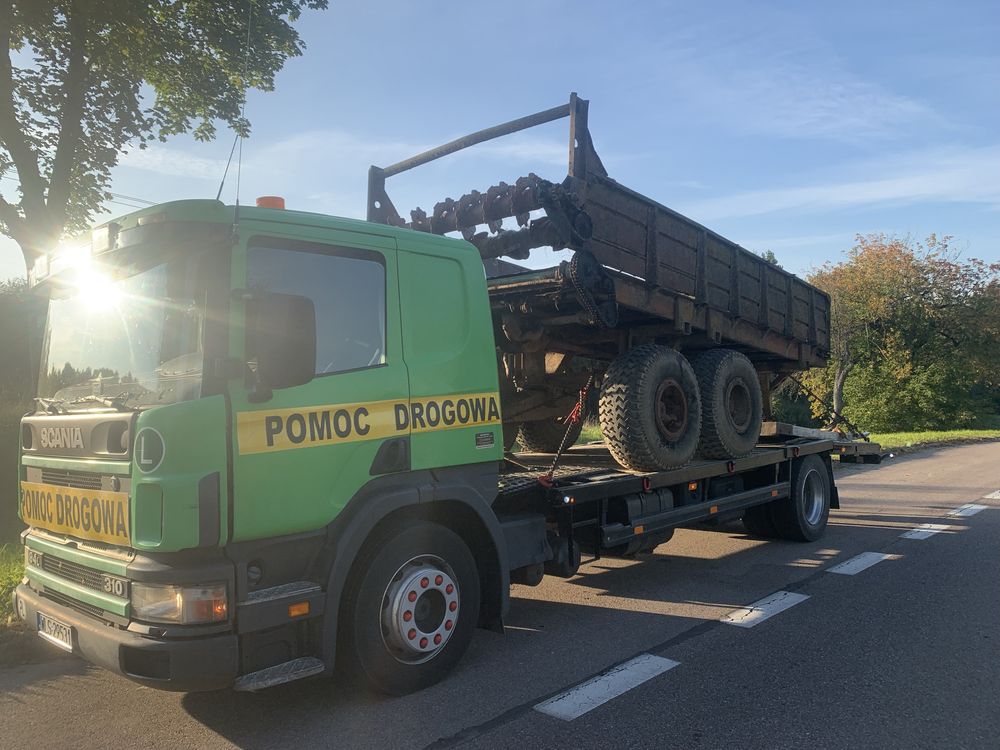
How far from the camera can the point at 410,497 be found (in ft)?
12.8

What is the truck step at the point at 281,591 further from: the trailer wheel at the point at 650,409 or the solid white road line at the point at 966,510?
the solid white road line at the point at 966,510

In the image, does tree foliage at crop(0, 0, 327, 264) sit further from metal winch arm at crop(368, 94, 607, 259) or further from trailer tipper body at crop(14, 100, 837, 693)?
trailer tipper body at crop(14, 100, 837, 693)

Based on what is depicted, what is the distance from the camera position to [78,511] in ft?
11.7

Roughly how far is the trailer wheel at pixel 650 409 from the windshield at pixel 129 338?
3.55 meters

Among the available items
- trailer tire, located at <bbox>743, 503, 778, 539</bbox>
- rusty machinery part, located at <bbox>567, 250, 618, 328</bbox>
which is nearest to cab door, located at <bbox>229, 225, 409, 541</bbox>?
rusty machinery part, located at <bbox>567, 250, 618, 328</bbox>

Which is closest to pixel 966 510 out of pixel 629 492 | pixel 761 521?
pixel 761 521

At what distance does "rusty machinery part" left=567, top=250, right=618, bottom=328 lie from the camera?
18.0 ft

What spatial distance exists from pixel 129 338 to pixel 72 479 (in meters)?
0.73

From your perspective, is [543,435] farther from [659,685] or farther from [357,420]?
[357,420]

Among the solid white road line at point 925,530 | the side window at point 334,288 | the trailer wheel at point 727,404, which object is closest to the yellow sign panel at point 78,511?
the side window at point 334,288

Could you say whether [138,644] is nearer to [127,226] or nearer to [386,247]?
[127,226]

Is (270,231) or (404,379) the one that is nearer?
(270,231)

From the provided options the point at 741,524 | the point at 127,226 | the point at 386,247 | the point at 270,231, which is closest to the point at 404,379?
the point at 386,247

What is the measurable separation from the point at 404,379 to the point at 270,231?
102 centimetres
